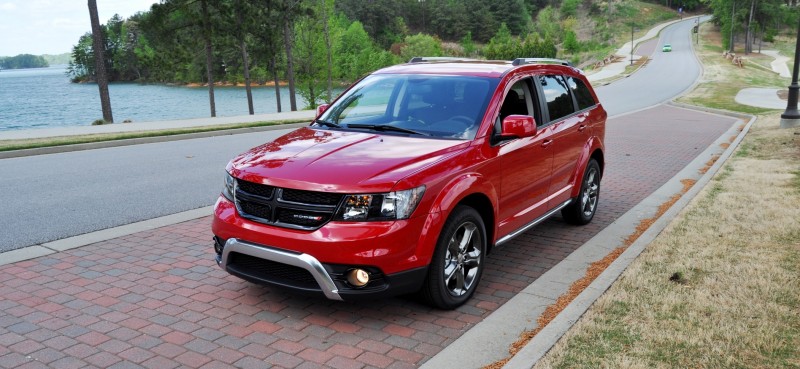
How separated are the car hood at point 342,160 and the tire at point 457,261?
1.63 feet

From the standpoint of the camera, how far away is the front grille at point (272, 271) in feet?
14.1

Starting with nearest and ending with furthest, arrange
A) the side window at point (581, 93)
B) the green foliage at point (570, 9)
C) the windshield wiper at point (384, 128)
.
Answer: the windshield wiper at point (384, 128)
the side window at point (581, 93)
the green foliage at point (570, 9)

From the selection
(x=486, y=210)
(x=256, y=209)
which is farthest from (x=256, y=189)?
(x=486, y=210)

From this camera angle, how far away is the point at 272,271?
4.42 meters

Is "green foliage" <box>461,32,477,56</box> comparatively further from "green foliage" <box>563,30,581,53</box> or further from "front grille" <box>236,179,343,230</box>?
"front grille" <box>236,179,343,230</box>

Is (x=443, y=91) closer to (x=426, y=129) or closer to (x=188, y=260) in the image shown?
(x=426, y=129)

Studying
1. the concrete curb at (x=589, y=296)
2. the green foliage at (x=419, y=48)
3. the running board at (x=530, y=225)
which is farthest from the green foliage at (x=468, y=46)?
the running board at (x=530, y=225)

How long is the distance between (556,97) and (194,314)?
13.2ft

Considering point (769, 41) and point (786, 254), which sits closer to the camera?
point (786, 254)

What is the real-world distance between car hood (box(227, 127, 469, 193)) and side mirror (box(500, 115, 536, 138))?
1.28 ft

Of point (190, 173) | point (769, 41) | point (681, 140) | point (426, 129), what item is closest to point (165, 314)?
point (426, 129)

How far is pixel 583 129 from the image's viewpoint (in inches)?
270

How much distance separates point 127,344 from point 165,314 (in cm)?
52

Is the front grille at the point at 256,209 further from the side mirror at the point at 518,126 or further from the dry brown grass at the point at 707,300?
the dry brown grass at the point at 707,300
